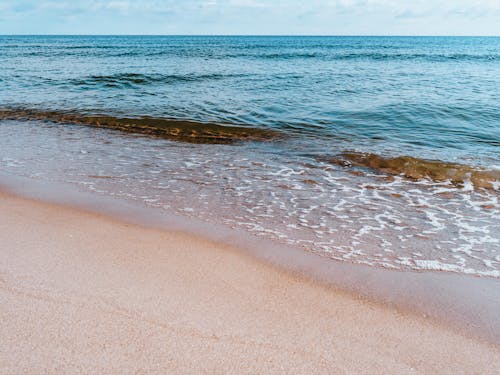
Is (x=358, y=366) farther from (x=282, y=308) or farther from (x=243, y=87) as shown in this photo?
(x=243, y=87)

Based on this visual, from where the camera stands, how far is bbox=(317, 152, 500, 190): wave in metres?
6.79

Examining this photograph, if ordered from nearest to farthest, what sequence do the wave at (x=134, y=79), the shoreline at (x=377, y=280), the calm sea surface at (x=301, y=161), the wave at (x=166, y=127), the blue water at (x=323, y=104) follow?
the shoreline at (x=377, y=280)
the calm sea surface at (x=301, y=161)
the blue water at (x=323, y=104)
the wave at (x=166, y=127)
the wave at (x=134, y=79)

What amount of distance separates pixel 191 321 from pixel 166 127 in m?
8.45

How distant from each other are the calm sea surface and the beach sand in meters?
1.01

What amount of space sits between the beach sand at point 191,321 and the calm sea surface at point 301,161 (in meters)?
1.01

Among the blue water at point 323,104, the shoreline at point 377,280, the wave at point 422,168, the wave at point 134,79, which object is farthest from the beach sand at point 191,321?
the wave at point 134,79

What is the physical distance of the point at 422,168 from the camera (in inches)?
289

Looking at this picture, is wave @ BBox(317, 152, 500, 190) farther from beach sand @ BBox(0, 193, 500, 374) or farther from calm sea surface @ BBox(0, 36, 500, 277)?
beach sand @ BBox(0, 193, 500, 374)

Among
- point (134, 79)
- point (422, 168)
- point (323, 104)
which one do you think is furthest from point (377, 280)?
point (134, 79)

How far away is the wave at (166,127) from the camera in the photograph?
9852mm

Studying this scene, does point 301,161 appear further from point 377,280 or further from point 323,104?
point 323,104

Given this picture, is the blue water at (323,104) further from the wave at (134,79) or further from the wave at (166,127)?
the wave at (166,127)

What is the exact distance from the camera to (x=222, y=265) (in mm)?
3844

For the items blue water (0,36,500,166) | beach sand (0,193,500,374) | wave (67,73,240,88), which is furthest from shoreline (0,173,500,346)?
wave (67,73,240,88)
